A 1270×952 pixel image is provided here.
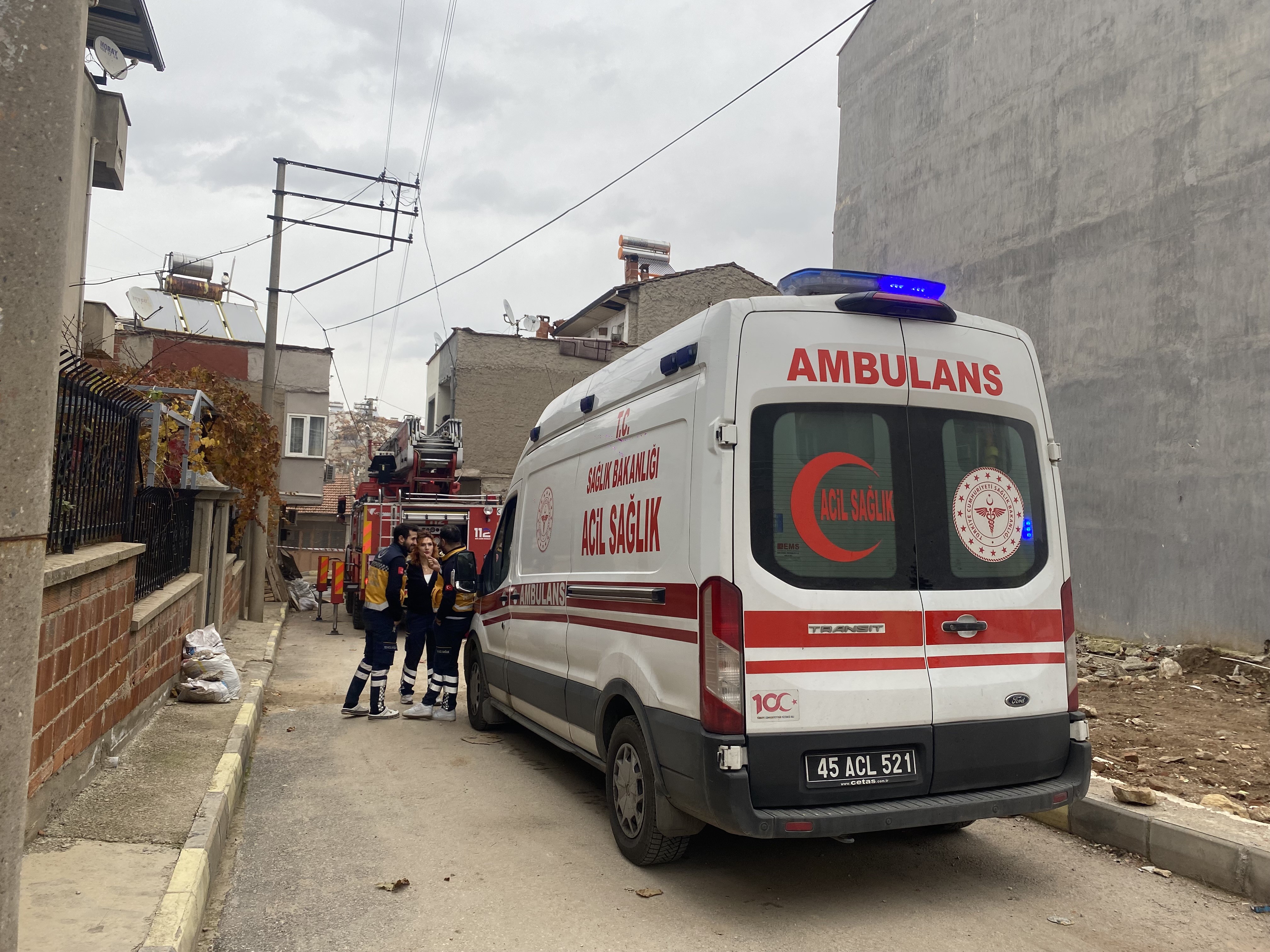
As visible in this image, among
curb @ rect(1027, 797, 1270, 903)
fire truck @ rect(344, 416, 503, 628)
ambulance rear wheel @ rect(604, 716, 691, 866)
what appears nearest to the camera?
curb @ rect(1027, 797, 1270, 903)

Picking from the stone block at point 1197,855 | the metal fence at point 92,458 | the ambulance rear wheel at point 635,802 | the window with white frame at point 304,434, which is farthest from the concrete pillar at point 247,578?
the stone block at point 1197,855

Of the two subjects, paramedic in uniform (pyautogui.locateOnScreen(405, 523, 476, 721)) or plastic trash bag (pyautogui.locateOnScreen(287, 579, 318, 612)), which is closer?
paramedic in uniform (pyautogui.locateOnScreen(405, 523, 476, 721))

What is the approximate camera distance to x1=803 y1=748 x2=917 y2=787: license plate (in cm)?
414

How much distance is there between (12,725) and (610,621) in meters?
3.27

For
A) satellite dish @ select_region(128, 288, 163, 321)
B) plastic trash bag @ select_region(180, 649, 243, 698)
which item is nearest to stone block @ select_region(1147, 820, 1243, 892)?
plastic trash bag @ select_region(180, 649, 243, 698)

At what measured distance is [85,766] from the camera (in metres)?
5.43

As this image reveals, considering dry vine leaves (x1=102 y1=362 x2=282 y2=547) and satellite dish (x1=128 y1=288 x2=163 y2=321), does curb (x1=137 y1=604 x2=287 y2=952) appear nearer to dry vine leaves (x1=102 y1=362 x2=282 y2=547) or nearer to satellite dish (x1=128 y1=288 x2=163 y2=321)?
dry vine leaves (x1=102 y1=362 x2=282 y2=547)

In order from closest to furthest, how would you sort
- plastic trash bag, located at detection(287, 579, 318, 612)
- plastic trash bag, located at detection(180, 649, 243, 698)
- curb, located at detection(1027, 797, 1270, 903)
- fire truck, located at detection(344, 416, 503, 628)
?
curb, located at detection(1027, 797, 1270, 903)
plastic trash bag, located at detection(180, 649, 243, 698)
fire truck, located at detection(344, 416, 503, 628)
plastic trash bag, located at detection(287, 579, 318, 612)

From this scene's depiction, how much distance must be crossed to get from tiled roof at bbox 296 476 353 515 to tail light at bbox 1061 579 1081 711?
36482 mm

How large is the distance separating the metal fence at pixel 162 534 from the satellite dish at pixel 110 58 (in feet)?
21.9

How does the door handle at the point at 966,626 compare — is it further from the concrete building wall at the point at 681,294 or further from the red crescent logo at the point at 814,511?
the concrete building wall at the point at 681,294

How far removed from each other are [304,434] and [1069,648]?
27427 millimetres

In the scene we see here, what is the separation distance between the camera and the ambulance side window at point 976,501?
14.8ft

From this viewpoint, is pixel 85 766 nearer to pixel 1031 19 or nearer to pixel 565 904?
pixel 565 904
